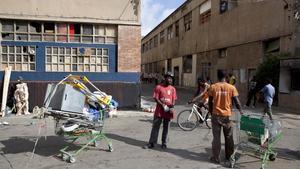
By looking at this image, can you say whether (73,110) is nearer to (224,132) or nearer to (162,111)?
(162,111)

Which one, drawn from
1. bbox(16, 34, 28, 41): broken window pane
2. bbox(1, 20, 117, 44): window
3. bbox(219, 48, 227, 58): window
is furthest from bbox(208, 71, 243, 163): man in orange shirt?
bbox(219, 48, 227, 58): window

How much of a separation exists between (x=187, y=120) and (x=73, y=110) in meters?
4.62

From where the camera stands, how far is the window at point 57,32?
569 inches

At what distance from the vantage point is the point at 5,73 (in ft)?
44.9

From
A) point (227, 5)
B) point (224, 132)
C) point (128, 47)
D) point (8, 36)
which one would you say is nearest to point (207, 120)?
point (224, 132)

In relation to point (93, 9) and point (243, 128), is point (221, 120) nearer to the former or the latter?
point (243, 128)

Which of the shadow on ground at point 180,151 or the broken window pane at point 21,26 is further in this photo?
the broken window pane at point 21,26

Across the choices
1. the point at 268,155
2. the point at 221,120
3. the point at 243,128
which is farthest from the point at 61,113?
the point at 268,155

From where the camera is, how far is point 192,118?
10938 mm

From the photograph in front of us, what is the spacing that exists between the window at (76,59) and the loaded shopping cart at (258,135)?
919 centimetres

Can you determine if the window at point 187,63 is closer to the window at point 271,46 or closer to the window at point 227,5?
the window at point 227,5

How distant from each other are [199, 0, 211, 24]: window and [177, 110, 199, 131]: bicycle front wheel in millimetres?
21957

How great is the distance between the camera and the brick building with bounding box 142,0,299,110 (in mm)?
20527


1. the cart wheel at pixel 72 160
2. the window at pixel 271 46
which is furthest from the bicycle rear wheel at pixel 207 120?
the window at pixel 271 46
